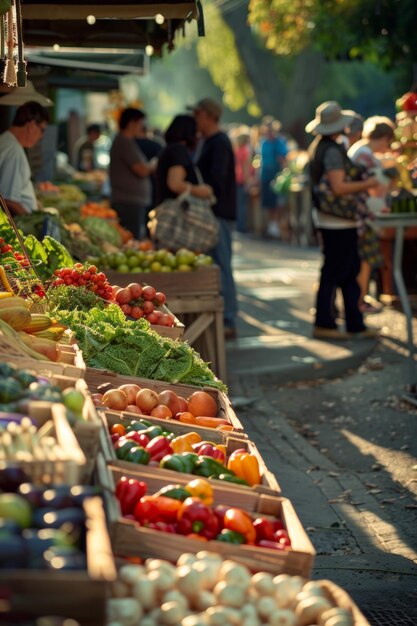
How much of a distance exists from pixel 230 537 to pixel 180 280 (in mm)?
5594

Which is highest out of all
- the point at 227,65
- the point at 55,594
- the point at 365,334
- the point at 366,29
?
the point at 227,65

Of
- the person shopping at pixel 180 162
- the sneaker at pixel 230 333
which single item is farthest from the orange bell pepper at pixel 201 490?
the sneaker at pixel 230 333

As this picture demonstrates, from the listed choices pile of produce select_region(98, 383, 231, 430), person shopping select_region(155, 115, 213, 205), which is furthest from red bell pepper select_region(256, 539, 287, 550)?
person shopping select_region(155, 115, 213, 205)

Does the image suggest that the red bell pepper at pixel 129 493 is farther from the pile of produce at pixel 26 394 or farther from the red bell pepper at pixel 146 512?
the pile of produce at pixel 26 394

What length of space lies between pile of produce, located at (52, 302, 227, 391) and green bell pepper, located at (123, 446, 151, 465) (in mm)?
1614

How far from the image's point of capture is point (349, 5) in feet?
58.5

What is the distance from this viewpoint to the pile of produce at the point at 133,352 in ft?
20.1

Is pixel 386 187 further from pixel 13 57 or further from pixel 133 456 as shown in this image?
Answer: pixel 133 456

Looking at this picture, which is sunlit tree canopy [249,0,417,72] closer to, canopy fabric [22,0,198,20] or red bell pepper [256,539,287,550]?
canopy fabric [22,0,198,20]

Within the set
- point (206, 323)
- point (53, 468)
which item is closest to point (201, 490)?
point (53, 468)

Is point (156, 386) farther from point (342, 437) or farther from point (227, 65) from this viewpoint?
point (227, 65)

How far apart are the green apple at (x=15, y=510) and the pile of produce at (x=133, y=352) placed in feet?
9.54

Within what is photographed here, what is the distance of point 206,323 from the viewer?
30.4ft

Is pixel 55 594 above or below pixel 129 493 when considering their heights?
above
